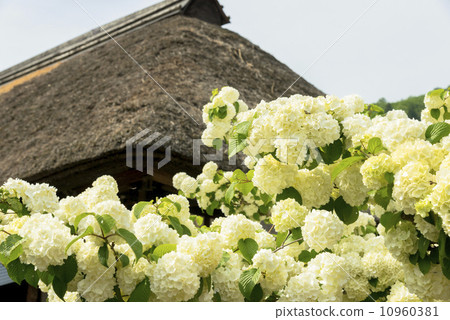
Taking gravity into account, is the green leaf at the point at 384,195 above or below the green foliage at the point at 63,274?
above

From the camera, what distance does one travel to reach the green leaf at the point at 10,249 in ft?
4.45

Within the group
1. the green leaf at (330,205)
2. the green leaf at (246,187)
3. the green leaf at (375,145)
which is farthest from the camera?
the green leaf at (246,187)

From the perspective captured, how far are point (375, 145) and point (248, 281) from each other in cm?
65

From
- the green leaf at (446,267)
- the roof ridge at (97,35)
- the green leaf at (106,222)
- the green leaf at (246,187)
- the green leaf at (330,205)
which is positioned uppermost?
the roof ridge at (97,35)

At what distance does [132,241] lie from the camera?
129cm

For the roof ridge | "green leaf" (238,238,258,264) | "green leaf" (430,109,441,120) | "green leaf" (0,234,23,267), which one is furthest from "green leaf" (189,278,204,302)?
the roof ridge

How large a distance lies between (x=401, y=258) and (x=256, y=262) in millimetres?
508

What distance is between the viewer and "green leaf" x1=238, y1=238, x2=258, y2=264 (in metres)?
1.61

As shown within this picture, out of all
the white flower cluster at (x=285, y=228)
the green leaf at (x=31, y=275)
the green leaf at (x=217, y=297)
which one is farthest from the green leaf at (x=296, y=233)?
the green leaf at (x=31, y=275)

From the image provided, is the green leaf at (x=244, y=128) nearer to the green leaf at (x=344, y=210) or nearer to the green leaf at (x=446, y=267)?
the green leaf at (x=344, y=210)

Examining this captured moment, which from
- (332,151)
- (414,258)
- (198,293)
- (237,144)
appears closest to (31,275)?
(198,293)

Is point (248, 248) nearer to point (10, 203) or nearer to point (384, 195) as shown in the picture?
point (384, 195)

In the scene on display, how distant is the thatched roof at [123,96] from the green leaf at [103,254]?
9.14 ft

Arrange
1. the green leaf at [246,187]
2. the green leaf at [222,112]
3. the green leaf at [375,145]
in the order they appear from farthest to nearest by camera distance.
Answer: the green leaf at [222,112], the green leaf at [246,187], the green leaf at [375,145]
